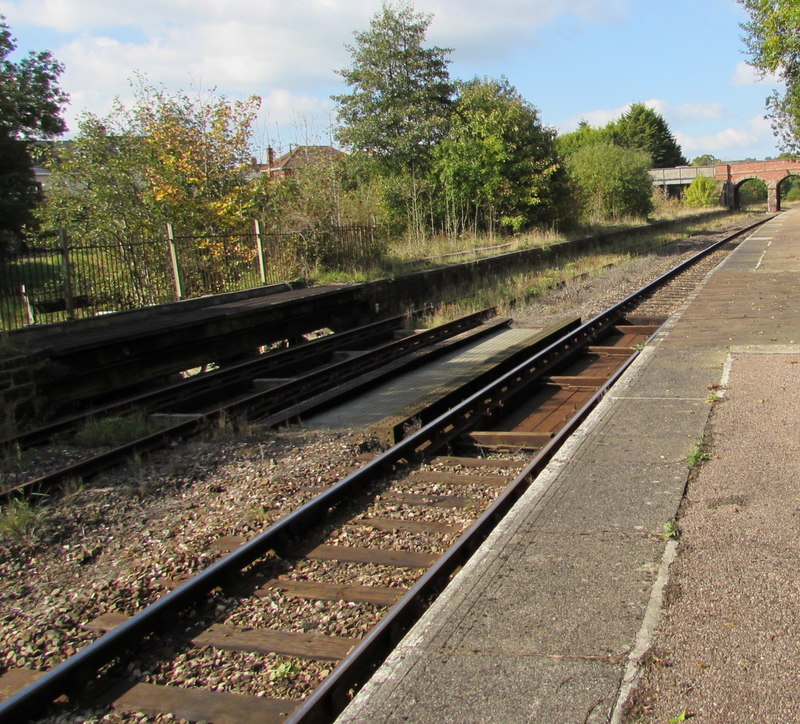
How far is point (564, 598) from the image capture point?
392 cm

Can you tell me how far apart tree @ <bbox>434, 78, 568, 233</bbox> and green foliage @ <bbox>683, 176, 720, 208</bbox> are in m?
58.0

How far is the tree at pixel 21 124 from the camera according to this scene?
2717 cm

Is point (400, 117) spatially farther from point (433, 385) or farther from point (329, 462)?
point (329, 462)

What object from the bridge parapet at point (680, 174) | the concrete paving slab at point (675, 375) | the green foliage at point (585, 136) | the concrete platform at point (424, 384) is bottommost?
the concrete platform at point (424, 384)

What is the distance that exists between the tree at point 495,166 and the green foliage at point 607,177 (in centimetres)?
1559

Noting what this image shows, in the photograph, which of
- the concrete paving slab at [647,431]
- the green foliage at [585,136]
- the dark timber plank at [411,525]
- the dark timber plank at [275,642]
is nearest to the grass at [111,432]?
the dark timber plank at [411,525]

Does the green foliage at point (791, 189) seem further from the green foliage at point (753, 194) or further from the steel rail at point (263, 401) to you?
the steel rail at point (263, 401)

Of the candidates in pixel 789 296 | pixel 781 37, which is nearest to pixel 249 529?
pixel 789 296

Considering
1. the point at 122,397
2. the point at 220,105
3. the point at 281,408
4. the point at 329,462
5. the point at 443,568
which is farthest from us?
the point at 220,105

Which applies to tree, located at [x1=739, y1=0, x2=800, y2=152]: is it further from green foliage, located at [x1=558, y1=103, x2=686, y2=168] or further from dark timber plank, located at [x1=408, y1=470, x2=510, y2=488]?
green foliage, located at [x1=558, y1=103, x2=686, y2=168]

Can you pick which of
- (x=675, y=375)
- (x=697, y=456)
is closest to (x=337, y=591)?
(x=697, y=456)

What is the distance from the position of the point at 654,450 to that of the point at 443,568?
2.42m

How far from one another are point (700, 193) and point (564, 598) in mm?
92203

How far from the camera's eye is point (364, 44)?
4428 centimetres
